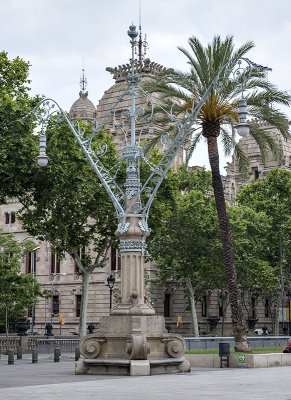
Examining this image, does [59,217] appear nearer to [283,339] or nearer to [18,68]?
[18,68]

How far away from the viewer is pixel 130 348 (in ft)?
62.3

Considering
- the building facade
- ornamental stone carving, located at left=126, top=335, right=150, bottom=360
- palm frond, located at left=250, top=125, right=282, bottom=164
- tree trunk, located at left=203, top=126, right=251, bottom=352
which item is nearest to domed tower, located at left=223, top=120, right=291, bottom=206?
the building facade

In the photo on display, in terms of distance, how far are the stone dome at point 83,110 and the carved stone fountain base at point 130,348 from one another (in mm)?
49603

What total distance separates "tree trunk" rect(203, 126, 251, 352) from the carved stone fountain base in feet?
18.6

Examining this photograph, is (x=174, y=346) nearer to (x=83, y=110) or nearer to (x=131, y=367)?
(x=131, y=367)

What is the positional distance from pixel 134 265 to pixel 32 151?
11103mm

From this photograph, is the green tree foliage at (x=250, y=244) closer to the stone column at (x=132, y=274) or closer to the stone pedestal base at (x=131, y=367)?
the stone column at (x=132, y=274)

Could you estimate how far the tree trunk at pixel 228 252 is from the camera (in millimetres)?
25500

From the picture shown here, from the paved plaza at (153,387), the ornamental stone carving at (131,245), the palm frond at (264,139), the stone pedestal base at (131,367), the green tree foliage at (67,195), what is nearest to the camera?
the paved plaza at (153,387)

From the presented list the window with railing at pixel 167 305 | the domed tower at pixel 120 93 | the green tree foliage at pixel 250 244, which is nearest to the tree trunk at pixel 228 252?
the green tree foliage at pixel 250 244

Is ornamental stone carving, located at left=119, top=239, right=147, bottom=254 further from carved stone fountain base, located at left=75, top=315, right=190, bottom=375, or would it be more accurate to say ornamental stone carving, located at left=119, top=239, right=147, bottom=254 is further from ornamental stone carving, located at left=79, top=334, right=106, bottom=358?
ornamental stone carving, located at left=79, top=334, right=106, bottom=358

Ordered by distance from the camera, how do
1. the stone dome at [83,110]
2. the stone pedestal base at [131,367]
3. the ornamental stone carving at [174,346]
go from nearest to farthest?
the stone pedestal base at [131,367], the ornamental stone carving at [174,346], the stone dome at [83,110]

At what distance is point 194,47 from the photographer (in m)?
27.6

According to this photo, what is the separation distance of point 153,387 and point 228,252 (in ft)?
36.6
